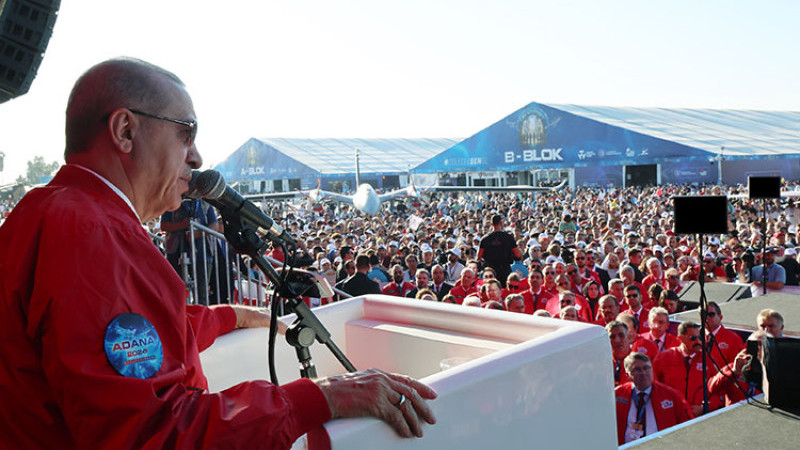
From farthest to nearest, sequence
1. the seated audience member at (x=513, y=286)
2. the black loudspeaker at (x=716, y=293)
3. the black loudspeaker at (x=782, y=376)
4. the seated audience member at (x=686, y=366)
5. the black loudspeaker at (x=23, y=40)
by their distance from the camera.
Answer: the seated audience member at (x=513, y=286), the black loudspeaker at (x=716, y=293), the seated audience member at (x=686, y=366), the black loudspeaker at (x=782, y=376), the black loudspeaker at (x=23, y=40)

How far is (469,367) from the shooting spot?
1.48 metres

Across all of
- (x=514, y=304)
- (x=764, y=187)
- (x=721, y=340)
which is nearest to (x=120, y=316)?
(x=721, y=340)

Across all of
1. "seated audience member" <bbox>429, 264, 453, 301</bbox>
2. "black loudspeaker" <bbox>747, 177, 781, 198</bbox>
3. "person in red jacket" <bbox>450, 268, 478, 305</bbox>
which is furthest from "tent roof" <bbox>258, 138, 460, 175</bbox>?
"black loudspeaker" <bbox>747, 177, 781, 198</bbox>

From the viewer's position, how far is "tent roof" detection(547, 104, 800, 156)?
35156mm

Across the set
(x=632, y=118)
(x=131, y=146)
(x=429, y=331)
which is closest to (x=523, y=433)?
(x=429, y=331)

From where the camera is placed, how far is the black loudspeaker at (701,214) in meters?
5.59

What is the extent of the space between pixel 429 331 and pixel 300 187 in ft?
186

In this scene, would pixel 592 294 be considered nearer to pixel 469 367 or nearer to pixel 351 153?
pixel 469 367

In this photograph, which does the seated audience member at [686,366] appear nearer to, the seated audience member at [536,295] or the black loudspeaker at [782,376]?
the seated audience member at [536,295]

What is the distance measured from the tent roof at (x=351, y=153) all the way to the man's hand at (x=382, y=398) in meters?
53.7

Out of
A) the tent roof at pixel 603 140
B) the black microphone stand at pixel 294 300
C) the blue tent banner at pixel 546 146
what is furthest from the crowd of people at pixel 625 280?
the blue tent banner at pixel 546 146

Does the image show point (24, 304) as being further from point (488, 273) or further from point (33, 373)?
point (488, 273)

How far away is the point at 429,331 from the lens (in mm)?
2186

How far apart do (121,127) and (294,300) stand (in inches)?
26.9
